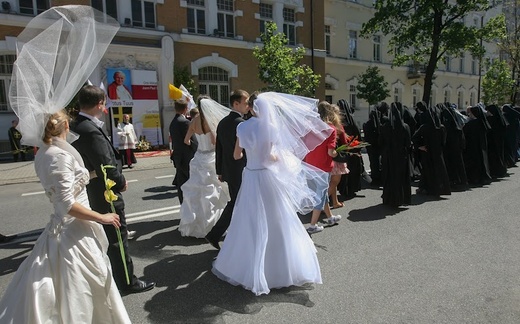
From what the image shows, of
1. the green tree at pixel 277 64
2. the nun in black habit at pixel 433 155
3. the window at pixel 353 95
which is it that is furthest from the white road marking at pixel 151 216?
the window at pixel 353 95

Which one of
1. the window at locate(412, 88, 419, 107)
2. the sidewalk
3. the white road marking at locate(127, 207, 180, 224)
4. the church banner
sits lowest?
the white road marking at locate(127, 207, 180, 224)

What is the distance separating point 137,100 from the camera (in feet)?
56.5

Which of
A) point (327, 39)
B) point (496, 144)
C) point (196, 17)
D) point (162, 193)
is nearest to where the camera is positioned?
point (162, 193)

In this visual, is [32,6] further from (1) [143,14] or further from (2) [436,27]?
(2) [436,27]

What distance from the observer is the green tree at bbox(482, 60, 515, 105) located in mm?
27344

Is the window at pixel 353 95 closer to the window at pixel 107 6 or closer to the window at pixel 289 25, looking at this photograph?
the window at pixel 289 25

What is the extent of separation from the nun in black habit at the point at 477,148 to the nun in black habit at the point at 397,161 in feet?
10.1

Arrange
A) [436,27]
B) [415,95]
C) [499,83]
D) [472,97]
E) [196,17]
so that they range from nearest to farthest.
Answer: [196,17], [436,27], [499,83], [415,95], [472,97]

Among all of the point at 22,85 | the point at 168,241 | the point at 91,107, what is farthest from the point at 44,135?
the point at 168,241

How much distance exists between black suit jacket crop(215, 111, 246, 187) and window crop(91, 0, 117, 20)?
47.4 feet

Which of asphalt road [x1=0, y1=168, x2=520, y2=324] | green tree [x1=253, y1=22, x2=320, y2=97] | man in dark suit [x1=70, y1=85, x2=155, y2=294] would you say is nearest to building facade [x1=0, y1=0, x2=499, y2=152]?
green tree [x1=253, y1=22, x2=320, y2=97]

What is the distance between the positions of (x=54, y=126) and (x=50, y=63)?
442 millimetres

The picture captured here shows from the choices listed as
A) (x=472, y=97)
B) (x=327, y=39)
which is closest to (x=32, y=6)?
(x=327, y=39)

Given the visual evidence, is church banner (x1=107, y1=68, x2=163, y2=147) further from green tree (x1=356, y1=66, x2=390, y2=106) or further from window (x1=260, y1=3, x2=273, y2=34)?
green tree (x1=356, y1=66, x2=390, y2=106)
